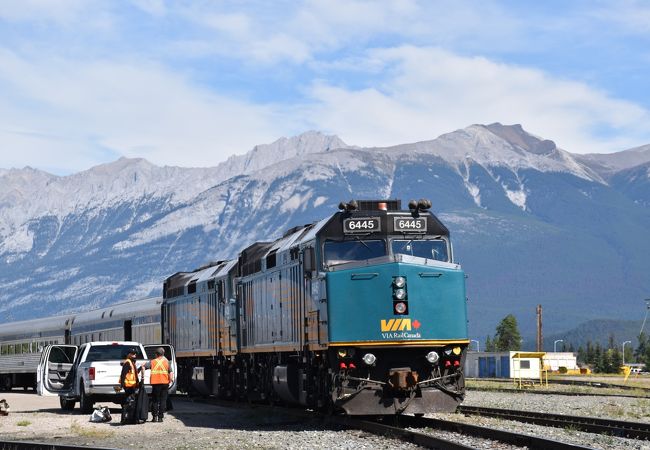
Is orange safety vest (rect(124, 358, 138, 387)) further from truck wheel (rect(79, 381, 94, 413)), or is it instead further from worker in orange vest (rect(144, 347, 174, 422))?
truck wheel (rect(79, 381, 94, 413))

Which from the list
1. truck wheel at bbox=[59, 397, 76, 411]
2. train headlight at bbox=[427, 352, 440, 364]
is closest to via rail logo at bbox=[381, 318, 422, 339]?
train headlight at bbox=[427, 352, 440, 364]

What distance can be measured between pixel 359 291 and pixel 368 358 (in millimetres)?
1380

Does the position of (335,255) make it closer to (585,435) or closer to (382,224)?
(382,224)

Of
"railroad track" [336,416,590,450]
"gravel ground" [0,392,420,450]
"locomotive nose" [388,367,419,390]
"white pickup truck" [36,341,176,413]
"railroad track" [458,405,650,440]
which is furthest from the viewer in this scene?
"white pickup truck" [36,341,176,413]

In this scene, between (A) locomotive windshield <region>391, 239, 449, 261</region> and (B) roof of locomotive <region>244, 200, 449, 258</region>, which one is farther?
(B) roof of locomotive <region>244, 200, 449, 258</region>

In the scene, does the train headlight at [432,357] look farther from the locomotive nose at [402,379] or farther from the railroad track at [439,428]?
the railroad track at [439,428]

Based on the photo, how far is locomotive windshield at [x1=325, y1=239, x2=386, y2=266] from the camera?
25.0 metres

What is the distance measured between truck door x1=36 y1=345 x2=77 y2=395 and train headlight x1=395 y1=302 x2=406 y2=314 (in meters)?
17.2

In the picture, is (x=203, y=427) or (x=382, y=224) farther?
(x=203, y=427)

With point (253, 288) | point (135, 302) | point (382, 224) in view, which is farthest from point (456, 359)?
point (135, 302)

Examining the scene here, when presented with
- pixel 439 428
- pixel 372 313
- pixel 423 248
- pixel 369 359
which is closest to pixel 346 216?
pixel 423 248

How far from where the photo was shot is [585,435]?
883 inches

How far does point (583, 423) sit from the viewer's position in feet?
82.3

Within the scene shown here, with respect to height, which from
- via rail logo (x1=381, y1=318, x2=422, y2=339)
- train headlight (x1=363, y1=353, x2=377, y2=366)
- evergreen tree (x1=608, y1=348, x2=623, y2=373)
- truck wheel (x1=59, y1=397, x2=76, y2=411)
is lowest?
evergreen tree (x1=608, y1=348, x2=623, y2=373)
